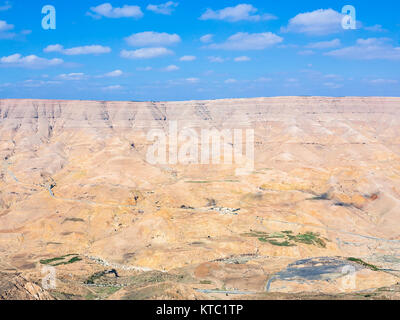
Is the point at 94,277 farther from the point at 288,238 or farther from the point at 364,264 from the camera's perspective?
the point at 364,264

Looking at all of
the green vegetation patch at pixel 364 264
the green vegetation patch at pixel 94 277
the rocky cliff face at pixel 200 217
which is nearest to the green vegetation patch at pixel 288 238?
the rocky cliff face at pixel 200 217

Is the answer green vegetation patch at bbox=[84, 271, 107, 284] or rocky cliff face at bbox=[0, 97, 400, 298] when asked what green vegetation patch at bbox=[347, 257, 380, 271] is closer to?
rocky cliff face at bbox=[0, 97, 400, 298]

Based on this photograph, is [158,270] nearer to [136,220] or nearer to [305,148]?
[136,220]

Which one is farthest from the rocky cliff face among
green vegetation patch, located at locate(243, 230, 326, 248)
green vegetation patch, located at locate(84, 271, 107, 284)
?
green vegetation patch, located at locate(84, 271, 107, 284)

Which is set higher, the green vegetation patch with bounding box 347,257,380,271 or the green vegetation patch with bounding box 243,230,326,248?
the green vegetation patch with bounding box 243,230,326,248

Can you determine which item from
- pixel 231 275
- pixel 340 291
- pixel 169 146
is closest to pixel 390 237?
pixel 340 291

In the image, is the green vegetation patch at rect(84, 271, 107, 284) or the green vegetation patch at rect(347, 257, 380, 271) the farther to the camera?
the green vegetation patch at rect(347, 257, 380, 271)
